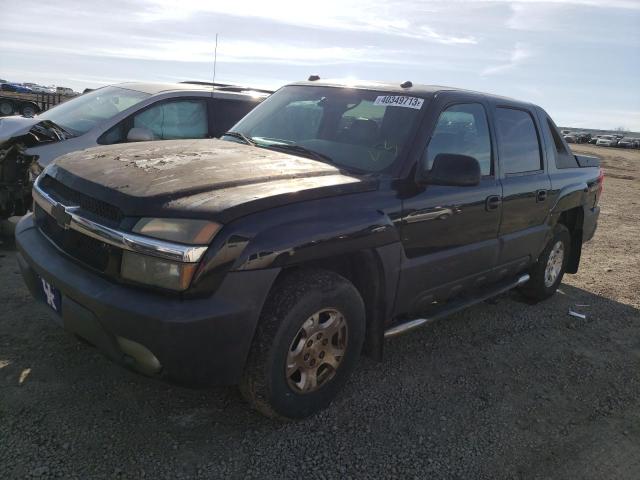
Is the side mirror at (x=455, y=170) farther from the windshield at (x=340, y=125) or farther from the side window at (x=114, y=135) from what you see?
the side window at (x=114, y=135)

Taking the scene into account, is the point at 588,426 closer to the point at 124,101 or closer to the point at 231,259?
the point at 231,259

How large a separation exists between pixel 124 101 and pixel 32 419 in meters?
4.03

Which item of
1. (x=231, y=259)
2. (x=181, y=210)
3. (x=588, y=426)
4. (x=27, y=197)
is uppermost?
(x=181, y=210)

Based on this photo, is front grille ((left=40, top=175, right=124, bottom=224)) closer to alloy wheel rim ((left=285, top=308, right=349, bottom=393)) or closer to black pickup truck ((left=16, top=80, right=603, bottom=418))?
black pickup truck ((left=16, top=80, right=603, bottom=418))

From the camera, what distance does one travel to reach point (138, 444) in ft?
8.59

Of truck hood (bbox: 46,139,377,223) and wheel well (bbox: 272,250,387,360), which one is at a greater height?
truck hood (bbox: 46,139,377,223)

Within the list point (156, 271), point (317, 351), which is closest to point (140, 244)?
point (156, 271)

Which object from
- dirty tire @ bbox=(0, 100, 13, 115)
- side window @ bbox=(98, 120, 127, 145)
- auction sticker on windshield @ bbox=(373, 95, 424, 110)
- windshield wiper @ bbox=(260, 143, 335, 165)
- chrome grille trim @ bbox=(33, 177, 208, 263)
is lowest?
dirty tire @ bbox=(0, 100, 13, 115)

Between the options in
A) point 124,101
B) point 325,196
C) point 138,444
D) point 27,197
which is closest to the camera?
point 138,444

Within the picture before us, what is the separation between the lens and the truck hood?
246cm

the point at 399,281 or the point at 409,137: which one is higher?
the point at 409,137

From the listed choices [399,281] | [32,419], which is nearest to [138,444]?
[32,419]

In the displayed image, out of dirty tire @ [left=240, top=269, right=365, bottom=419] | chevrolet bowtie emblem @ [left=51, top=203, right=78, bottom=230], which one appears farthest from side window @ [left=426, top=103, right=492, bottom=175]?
chevrolet bowtie emblem @ [left=51, top=203, right=78, bottom=230]

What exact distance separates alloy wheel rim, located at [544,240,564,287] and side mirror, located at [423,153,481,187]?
2.42 m
